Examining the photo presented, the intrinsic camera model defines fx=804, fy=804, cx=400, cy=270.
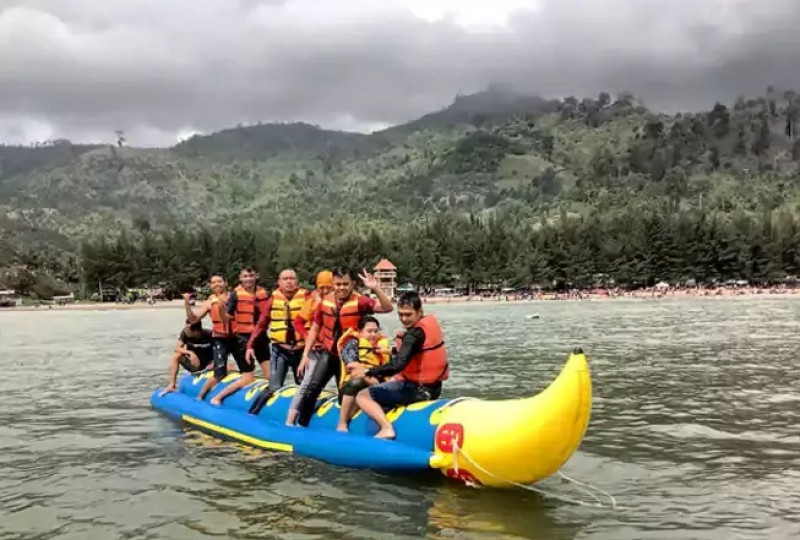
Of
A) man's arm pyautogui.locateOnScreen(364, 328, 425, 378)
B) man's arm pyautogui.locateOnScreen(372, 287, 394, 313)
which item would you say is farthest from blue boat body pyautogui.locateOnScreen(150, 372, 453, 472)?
man's arm pyautogui.locateOnScreen(372, 287, 394, 313)

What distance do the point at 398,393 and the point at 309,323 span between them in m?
2.24

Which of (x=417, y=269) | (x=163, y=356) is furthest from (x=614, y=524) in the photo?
(x=417, y=269)

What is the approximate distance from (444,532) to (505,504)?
40.6 inches

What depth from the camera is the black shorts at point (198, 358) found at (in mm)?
14281

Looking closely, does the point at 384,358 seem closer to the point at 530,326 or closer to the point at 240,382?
the point at 240,382

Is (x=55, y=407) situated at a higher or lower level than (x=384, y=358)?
lower

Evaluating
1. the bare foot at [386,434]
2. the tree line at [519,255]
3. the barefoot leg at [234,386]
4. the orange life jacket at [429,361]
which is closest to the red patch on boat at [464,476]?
the bare foot at [386,434]

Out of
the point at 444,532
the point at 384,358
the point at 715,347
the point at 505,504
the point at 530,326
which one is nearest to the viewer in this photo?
the point at 444,532

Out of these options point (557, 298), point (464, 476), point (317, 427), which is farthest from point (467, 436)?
point (557, 298)

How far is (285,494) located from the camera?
886cm

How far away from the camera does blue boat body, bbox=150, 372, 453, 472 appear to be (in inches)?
352

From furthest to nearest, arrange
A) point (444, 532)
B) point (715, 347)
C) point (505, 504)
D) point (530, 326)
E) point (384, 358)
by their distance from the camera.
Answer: point (530, 326) → point (715, 347) → point (384, 358) → point (505, 504) → point (444, 532)

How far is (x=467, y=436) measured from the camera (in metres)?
8.41

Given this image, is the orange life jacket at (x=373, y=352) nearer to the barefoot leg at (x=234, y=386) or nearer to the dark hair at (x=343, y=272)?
the dark hair at (x=343, y=272)
